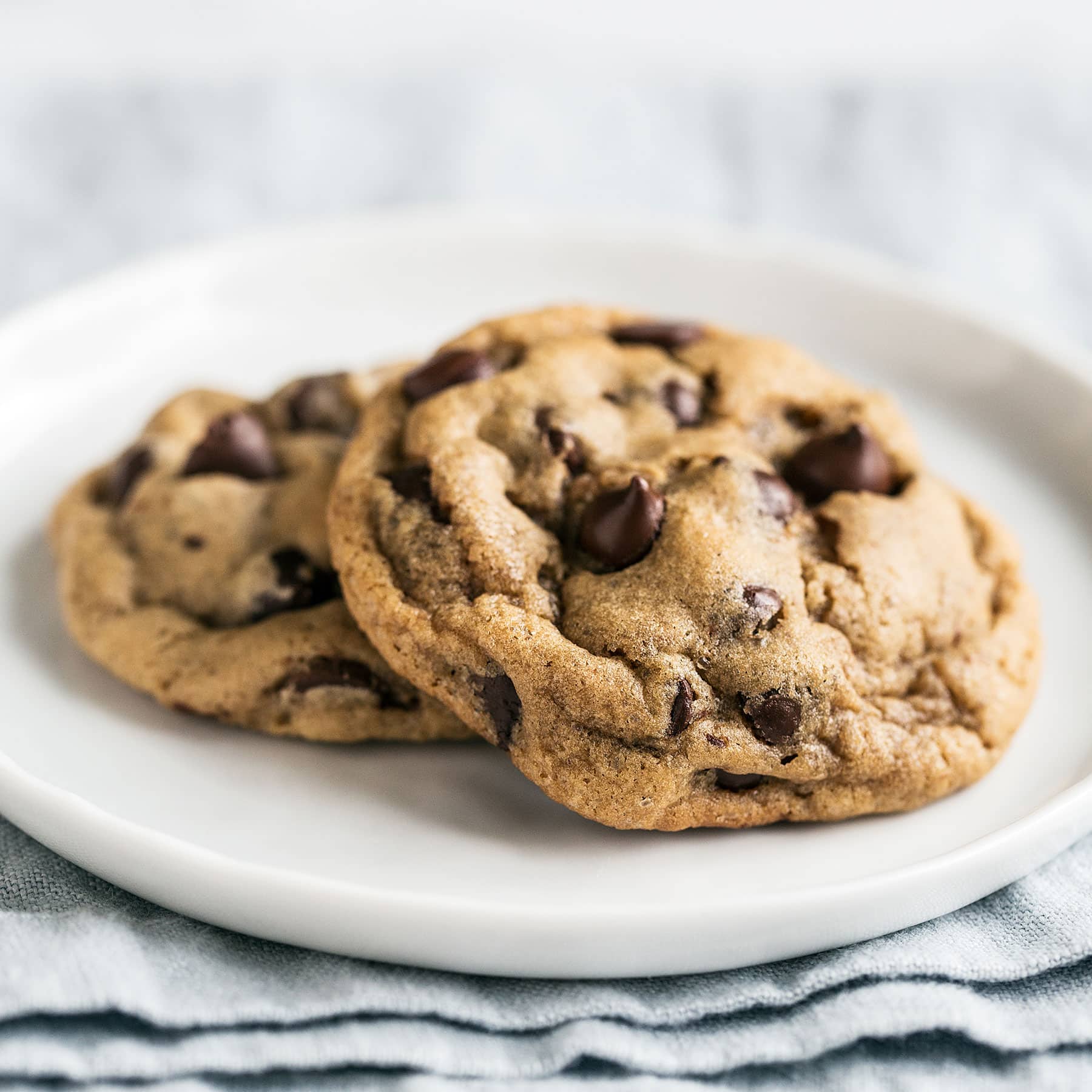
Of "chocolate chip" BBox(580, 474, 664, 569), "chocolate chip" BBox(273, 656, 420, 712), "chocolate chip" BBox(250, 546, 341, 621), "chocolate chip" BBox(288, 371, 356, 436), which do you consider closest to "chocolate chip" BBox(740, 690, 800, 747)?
"chocolate chip" BBox(580, 474, 664, 569)

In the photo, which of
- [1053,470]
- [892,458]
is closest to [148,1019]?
[892,458]

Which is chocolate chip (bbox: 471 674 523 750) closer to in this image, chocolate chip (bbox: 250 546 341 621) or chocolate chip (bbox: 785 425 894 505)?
chocolate chip (bbox: 250 546 341 621)

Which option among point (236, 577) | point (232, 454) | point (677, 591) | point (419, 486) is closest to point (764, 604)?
point (677, 591)

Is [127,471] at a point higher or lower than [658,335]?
lower

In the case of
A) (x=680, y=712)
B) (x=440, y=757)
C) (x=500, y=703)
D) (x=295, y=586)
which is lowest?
(x=440, y=757)

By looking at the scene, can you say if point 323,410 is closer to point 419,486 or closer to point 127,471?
point 127,471

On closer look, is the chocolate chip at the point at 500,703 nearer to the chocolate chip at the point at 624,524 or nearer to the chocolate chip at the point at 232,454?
the chocolate chip at the point at 624,524
